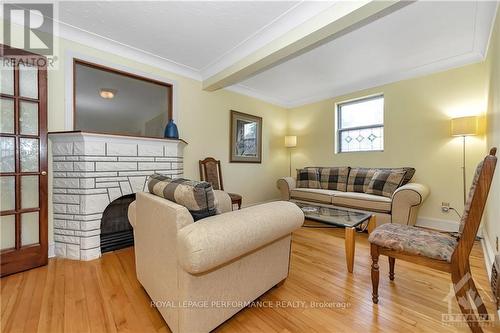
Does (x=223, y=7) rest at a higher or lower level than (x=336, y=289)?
higher

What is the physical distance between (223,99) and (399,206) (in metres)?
3.12

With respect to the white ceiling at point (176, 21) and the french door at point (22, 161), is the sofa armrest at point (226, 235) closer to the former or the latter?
the white ceiling at point (176, 21)

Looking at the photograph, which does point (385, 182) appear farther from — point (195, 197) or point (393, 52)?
point (195, 197)

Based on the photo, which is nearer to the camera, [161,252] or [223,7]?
[161,252]

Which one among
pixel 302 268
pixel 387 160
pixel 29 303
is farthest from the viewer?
pixel 387 160

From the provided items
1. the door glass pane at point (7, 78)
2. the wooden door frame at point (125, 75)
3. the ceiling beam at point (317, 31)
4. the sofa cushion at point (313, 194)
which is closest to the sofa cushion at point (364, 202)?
the sofa cushion at point (313, 194)

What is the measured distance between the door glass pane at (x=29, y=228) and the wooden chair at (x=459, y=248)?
295 centimetres

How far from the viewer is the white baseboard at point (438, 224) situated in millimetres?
2891

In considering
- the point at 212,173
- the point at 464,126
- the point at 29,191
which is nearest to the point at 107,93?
the point at 29,191

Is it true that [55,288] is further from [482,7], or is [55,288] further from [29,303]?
[482,7]

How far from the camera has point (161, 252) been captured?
1.21 m

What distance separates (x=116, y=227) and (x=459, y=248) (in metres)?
3.12

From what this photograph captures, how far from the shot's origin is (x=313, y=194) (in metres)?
3.63

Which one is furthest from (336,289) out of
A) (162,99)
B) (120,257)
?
(162,99)
